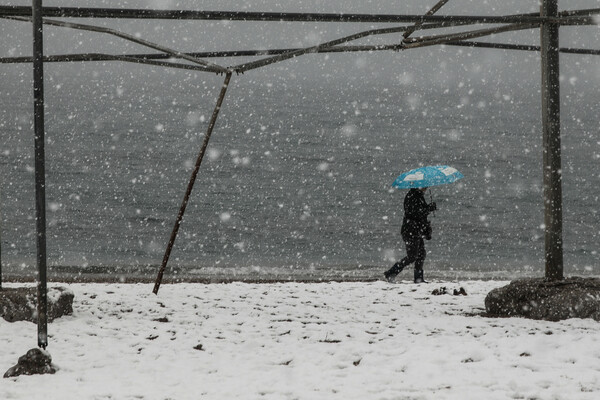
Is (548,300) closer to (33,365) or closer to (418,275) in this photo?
(418,275)

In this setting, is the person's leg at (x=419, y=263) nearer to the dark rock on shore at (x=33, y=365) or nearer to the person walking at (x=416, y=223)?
the person walking at (x=416, y=223)

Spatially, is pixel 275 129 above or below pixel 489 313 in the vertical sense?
above


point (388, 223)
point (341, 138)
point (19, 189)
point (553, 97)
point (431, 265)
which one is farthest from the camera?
point (341, 138)

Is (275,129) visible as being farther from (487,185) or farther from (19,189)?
(19,189)

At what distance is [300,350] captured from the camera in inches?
311

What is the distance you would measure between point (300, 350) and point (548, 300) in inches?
125

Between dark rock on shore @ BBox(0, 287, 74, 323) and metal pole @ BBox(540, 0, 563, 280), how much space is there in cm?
608

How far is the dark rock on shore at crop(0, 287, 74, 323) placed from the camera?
894 cm

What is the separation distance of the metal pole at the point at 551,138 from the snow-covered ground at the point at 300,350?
119 centimetres

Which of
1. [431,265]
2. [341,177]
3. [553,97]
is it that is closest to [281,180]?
[341,177]

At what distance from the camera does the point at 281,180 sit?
182ft

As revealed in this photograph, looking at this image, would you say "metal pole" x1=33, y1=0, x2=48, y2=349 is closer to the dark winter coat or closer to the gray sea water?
the dark winter coat

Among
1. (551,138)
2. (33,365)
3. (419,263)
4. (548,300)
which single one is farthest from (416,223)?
(33,365)

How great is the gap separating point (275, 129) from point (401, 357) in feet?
340
